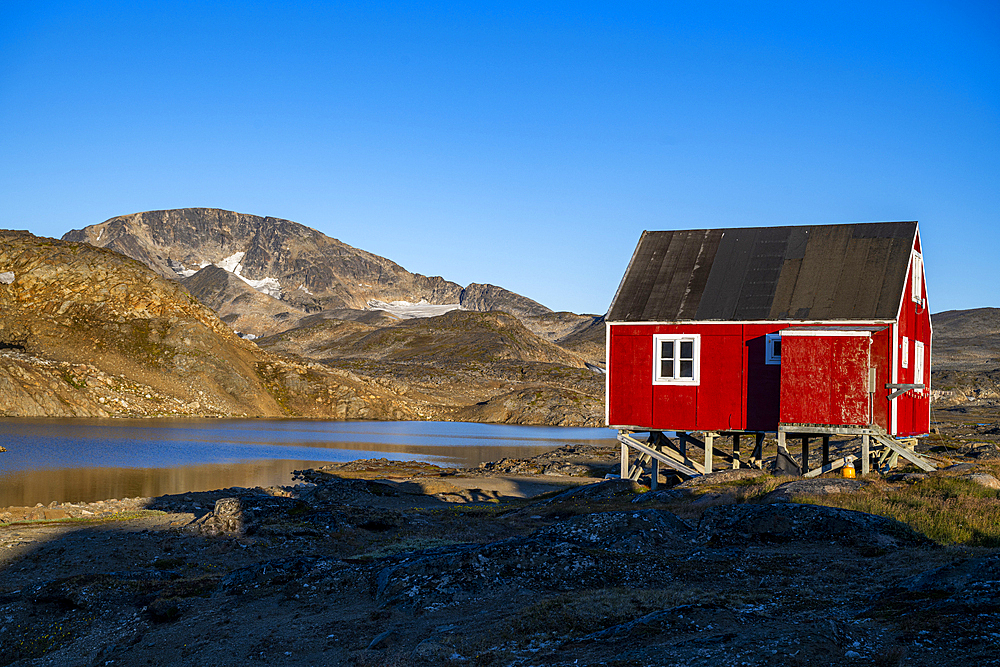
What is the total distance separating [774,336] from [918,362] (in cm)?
815

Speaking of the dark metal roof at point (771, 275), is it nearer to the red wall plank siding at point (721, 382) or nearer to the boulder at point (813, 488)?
the red wall plank siding at point (721, 382)

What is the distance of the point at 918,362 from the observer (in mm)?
34438

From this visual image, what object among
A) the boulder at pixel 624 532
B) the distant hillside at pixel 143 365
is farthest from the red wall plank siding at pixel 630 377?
the distant hillside at pixel 143 365

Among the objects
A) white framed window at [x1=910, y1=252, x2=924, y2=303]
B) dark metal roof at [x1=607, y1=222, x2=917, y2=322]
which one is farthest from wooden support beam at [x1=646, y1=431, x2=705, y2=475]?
white framed window at [x1=910, y1=252, x2=924, y2=303]

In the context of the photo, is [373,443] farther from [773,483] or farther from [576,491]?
[773,483]

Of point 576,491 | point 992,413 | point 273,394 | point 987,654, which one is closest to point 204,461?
point 576,491

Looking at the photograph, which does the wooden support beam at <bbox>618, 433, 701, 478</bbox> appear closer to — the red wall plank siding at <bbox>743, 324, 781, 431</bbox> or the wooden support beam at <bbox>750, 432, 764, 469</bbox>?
the wooden support beam at <bbox>750, 432, 764, 469</bbox>

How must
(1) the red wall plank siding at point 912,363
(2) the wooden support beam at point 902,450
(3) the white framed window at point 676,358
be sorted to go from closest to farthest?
(2) the wooden support beam at point 902,450 < (1) the red wall plank siding at point 912,363 < (3) the white framed window at point 676,358

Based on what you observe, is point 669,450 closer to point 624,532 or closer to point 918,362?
point 918,362

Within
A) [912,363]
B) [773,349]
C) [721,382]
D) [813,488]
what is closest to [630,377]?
[721,382]

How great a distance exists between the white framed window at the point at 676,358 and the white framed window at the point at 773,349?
93.5 inches

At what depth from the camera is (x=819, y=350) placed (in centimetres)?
2905

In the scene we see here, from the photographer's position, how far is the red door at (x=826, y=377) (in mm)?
28781

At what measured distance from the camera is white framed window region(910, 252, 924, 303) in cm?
3253
